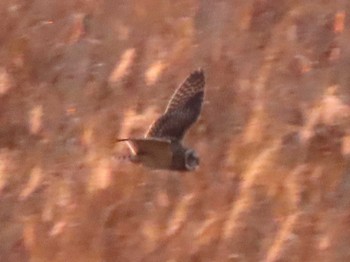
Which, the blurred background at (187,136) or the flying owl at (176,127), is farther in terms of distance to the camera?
the blurred background at (187,136)

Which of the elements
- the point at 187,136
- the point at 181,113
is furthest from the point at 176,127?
the point at 187,136

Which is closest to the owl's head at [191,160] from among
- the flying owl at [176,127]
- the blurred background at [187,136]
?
the flying owl at [176,127]

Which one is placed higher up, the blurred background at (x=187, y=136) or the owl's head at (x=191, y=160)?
the blurred background at (x=187, y=136)

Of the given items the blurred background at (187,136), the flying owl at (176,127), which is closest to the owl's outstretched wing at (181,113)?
the flying owl at (176,127)

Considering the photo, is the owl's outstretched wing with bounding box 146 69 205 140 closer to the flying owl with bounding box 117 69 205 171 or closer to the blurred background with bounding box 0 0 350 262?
the flying owl with bounding box 117 69 205 171

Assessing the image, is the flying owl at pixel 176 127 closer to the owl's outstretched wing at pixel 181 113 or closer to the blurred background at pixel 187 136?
the owl's outstretched wing at pixel 181 113
